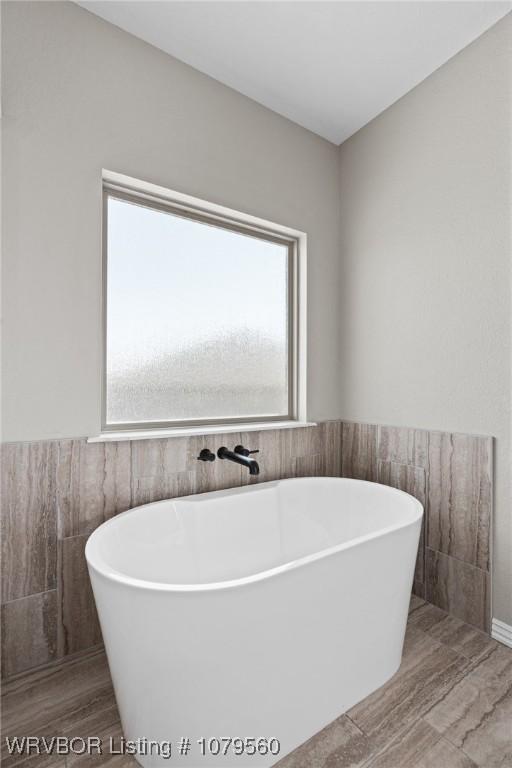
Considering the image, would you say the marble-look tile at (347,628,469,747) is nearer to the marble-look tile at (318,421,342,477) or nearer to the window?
the marble-look tile at (318,421,342,477)

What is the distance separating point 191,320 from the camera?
2.03 meters

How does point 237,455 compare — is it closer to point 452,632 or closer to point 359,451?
point 359,451

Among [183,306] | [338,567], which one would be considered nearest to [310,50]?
[183,306]

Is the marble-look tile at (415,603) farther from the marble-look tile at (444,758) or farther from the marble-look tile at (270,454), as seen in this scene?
the marble-look tile at (270,454)

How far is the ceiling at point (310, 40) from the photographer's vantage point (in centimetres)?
164

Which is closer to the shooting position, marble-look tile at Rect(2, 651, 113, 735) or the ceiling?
marble-look tile at Rect(2, 651, 113, 735)

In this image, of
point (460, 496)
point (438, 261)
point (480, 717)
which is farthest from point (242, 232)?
point (480, 717)

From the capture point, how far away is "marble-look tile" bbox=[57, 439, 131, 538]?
1.54 m

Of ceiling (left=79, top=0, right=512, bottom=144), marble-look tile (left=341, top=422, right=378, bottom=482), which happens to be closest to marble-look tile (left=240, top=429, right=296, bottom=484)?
marble-look tile (left=341, top=422, right=378, bottom=482)

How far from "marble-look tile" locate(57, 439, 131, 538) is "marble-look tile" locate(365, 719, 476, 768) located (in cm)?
124

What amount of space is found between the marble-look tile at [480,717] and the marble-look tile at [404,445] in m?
0.89

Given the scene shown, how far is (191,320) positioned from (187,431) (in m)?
0.60

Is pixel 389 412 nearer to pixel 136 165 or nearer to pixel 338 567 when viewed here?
pixel 338 567

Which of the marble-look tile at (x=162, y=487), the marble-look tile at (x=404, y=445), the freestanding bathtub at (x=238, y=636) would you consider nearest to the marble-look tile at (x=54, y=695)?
the freestanding bathtub at (x=238, y=636)
